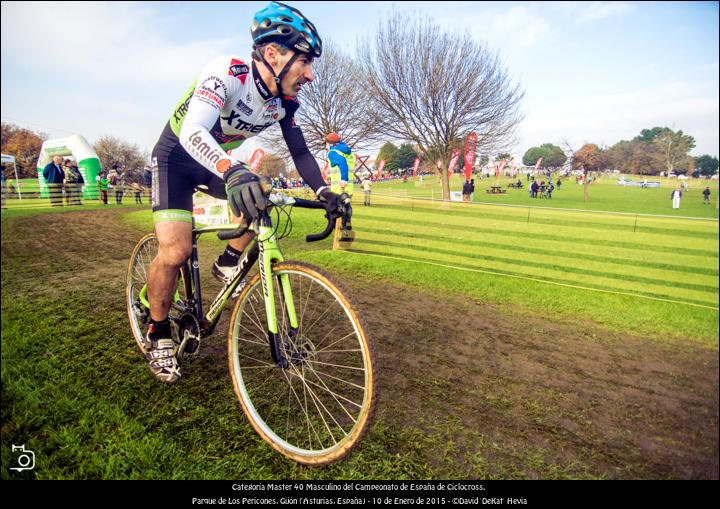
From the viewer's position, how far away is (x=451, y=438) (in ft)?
7.13

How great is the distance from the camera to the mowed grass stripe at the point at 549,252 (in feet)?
16.2

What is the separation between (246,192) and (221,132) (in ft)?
3.46

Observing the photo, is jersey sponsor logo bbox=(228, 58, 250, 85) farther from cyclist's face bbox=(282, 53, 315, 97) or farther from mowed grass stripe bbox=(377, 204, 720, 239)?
mowed grass stripe bbox=(377, 204, 720, 239)

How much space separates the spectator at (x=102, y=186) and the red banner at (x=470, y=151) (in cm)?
1541

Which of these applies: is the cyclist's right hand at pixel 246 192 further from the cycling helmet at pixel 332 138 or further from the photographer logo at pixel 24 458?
the cycling helmet at pixel 332 138

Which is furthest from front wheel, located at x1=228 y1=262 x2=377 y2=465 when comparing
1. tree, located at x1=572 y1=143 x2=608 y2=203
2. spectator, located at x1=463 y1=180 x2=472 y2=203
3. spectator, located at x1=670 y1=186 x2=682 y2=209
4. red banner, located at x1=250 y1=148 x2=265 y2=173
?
spectator, located at x1=463 y1=180 x2=472 y2=203

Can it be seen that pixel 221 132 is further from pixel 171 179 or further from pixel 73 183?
pixel 73 183

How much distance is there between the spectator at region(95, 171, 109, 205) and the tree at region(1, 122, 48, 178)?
0.60 metres

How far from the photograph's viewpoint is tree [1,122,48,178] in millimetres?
3428

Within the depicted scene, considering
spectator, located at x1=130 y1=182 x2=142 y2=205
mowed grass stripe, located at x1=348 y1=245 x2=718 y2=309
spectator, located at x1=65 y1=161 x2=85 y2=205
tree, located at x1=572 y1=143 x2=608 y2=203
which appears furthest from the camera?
tree, located at x1=572 y1=143 x2=608 y2=203

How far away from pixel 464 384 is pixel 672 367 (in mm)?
2272

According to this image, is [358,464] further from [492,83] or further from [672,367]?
[492,83]

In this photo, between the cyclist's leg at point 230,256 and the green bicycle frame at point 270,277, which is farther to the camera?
the cyclist's leg at point 230,256

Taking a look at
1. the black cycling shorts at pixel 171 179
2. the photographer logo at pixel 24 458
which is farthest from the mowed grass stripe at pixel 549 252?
the photographer logo at pixel 24 458
